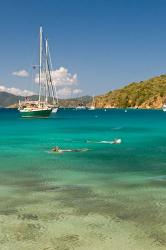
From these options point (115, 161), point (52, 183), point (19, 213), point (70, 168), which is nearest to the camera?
point (19, 213)

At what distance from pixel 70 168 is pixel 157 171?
862cm

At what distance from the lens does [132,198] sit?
2762 centimetres

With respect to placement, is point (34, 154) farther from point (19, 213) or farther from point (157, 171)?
point (19, 213)

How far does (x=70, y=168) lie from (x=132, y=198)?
1390 cm

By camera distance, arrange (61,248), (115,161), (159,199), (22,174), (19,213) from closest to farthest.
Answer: (61,248) → (19,213) → (159,199) → (22,174) → (115,161)

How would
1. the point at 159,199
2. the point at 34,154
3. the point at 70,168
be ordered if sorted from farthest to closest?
1. the point at 34,154
2. the point at 70,168
3. the point at 159,199

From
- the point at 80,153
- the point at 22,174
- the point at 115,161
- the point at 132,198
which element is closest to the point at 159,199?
the point at 132,198

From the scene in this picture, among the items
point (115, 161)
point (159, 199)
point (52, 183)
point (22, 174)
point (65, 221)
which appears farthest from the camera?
point (115, 161)

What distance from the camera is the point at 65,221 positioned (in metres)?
22.7

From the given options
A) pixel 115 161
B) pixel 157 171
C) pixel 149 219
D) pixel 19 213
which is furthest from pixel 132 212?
pixel 115 161

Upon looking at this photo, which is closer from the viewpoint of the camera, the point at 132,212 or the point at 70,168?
the point at 132,212

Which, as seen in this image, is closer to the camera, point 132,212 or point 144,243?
point 144,243

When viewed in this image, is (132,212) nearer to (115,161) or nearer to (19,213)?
(19,213)

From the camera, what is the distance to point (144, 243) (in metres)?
19.4
